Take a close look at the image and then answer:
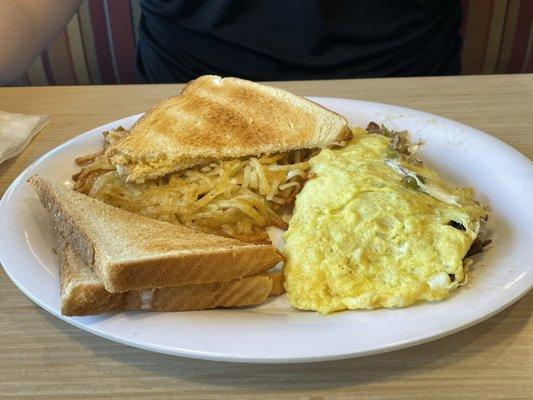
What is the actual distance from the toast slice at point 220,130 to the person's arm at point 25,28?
870 millimetres

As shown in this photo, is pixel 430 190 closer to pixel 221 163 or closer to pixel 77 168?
pixel 221 163

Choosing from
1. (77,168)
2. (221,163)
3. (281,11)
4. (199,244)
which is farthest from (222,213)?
(281,11)

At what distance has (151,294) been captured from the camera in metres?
0.95

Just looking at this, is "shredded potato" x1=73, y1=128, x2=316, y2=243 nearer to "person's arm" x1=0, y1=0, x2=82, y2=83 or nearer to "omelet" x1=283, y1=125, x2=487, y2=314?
"omelet" x1=283, y1=125, x2=487, y2=314

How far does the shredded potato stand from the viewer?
1.33m

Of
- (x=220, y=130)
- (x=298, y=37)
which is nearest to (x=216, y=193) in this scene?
(x=220, y=130)

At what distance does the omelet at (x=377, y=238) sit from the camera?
987 mm

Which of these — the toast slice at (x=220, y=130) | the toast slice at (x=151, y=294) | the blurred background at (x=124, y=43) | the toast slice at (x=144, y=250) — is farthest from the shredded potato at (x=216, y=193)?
the blurred background at (x=124, y=43)

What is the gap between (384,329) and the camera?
0.89 meters

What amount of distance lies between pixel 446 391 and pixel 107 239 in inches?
24.4

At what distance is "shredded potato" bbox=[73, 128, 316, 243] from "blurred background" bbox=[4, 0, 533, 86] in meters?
1.57

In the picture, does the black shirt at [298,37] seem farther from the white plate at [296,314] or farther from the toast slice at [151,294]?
the toast slice at [151,294]

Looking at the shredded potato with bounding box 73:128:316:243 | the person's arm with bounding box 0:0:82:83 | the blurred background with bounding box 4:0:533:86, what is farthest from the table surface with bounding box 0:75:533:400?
the blurred background with bounding box 4:0:533:86

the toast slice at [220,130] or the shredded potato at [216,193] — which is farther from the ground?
the toast slice at [220,130]
